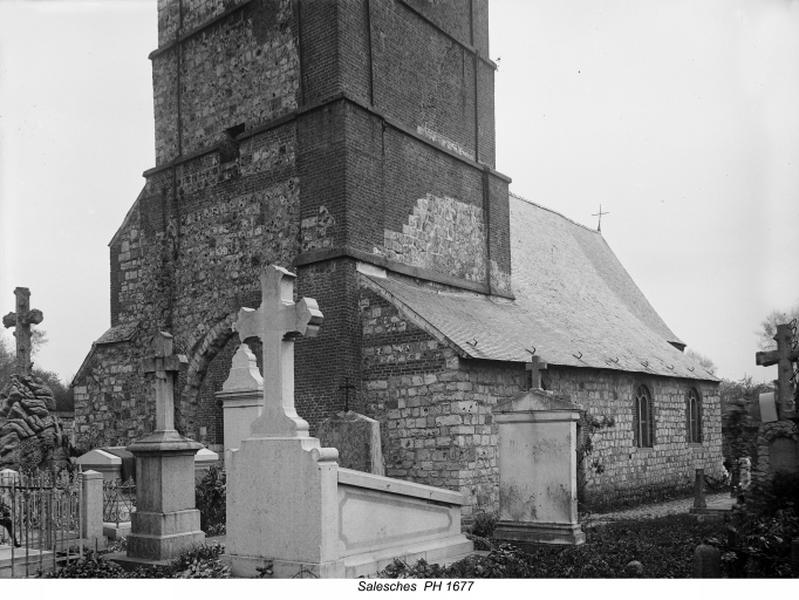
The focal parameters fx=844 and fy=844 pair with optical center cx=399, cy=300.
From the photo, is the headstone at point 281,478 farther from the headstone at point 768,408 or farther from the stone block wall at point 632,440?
the stone block wall at point 632,440

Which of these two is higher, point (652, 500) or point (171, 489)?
point (171, 489)

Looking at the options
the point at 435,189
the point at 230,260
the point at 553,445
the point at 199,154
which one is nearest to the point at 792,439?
the point at 553,445

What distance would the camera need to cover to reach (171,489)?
1147 cm

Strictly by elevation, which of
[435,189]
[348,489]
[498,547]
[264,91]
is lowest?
[498,547]

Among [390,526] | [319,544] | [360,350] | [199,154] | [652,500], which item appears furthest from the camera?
[652,500]

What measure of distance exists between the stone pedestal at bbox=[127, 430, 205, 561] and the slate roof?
5638 mm

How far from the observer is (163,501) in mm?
11312

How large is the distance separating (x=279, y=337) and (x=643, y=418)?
15438mm

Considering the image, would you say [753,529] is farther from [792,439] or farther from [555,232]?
[555,232]

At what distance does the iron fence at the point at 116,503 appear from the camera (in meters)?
13.5

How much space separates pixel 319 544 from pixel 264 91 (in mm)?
12162

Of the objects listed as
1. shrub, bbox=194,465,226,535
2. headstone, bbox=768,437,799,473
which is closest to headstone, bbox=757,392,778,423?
headstone, bbox=768,437,799,473

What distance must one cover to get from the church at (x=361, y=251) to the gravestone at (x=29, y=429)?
4618 mm

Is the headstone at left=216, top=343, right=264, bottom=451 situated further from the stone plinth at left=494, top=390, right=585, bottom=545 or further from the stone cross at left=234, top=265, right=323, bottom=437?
the stone plinth at left=494, top=390, right=585, bottom=545
